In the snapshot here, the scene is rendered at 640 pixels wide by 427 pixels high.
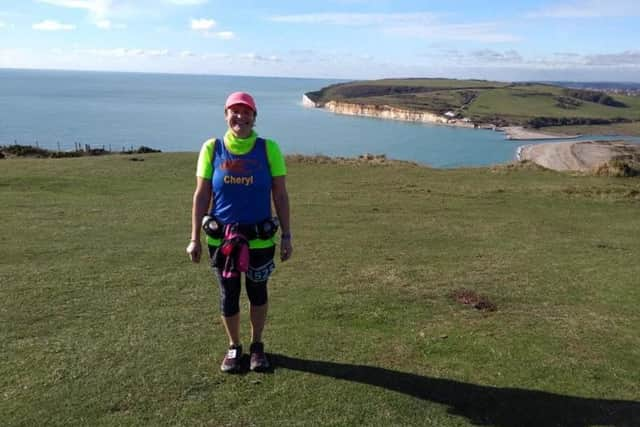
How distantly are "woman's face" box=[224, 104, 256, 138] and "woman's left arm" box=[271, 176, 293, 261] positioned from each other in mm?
466

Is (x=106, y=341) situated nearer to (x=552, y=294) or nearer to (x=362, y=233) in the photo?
(x=552, y=294)

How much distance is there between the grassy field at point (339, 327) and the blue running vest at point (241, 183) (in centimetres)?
148

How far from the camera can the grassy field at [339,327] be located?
4656 millimetres

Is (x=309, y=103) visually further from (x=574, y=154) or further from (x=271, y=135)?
(x=574, y=154)

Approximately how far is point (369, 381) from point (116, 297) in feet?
12.0

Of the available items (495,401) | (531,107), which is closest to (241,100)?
(495,401)

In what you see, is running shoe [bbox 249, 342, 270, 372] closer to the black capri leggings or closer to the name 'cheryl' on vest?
the black capri leggings

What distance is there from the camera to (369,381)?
5.06 metres

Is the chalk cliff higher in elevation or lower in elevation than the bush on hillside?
lower

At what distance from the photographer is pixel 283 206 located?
4875 mm

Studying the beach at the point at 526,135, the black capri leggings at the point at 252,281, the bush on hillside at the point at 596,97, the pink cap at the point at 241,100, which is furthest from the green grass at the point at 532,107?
the pink cap at the point at 241,100

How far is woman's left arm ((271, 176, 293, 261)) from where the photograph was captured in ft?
15.8

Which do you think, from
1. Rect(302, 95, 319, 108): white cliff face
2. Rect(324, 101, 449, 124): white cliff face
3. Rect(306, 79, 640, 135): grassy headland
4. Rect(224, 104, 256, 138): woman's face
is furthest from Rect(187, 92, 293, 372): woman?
Rect(302, 95, 319, 108): white cliff face

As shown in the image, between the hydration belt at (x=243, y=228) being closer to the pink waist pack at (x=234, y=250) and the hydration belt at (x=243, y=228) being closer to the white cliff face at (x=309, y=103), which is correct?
the pink waist pack at (x=234, y=250)
